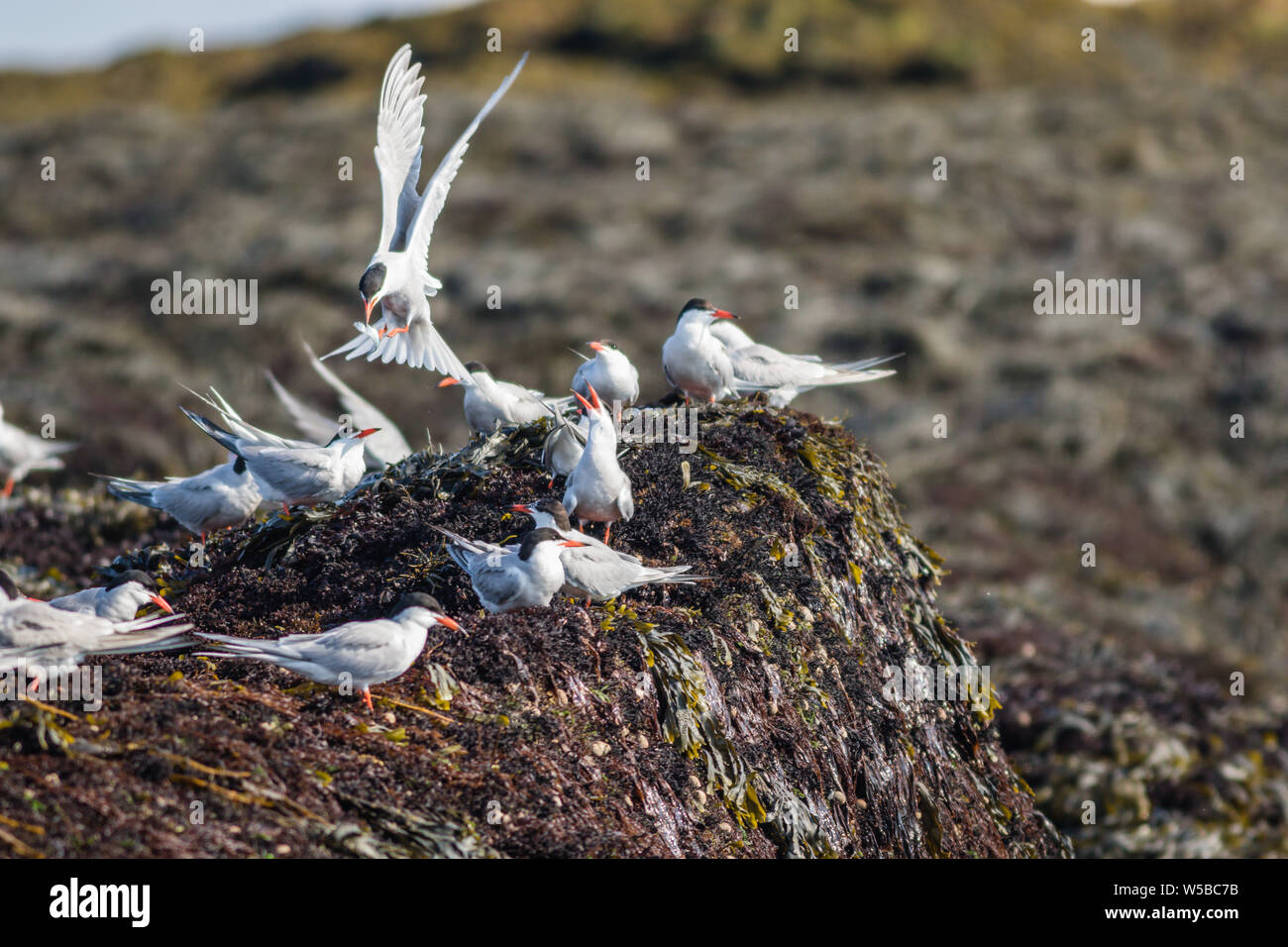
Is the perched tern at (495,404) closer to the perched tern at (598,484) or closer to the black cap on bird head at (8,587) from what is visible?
the perched tern at (598,484)

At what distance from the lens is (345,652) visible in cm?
473

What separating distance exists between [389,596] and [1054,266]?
32691mm

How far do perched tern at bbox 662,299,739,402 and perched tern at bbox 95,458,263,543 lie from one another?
A: 2.79 m

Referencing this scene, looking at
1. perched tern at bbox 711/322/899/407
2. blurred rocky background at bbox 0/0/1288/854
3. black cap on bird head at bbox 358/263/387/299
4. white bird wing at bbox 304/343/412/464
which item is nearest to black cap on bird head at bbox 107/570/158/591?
black cap on bird head at bbox 358/263/387/299

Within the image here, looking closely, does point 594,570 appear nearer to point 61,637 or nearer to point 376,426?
point 61,637

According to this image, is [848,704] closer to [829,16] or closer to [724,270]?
[724,270]

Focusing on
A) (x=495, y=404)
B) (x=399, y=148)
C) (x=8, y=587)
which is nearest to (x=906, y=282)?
(x=495, y=404)

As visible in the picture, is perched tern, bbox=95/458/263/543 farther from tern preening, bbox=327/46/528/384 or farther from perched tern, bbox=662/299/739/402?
perched tern, bbox=662/299/739/402

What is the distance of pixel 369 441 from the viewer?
8797mm

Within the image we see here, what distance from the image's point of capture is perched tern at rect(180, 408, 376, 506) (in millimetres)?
7020

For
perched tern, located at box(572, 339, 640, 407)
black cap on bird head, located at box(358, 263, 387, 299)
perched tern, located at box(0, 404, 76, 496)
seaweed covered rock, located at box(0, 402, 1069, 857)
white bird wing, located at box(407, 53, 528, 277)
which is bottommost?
seaweed covered rock, located at box(0, 402, 1069, 857)

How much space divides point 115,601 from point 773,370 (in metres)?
4.65

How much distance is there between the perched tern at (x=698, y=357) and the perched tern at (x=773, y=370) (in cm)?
42
